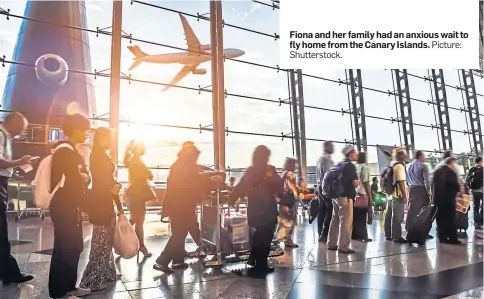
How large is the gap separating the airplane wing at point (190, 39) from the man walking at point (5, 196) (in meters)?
4.88

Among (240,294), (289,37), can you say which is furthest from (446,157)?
(240,294)

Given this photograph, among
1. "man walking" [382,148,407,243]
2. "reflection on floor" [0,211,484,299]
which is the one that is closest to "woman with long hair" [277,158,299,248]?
"reflection on floor" [0,211,484,299]

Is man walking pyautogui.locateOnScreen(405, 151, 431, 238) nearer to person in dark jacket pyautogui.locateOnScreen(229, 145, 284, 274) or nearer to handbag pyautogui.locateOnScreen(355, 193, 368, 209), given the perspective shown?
handbag pyautogui.locateOnScreen(355, 193, 368, 209)

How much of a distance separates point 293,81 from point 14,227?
591cm

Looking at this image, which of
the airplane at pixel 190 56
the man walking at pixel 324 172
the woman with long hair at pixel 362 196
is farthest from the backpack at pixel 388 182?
the airplane at pixel 190 56

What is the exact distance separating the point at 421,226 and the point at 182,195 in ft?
8.73

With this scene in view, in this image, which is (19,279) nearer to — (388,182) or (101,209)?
(101,209)

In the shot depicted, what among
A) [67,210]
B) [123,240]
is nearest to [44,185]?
[67,210]

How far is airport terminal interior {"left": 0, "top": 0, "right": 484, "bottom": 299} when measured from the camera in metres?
2.45

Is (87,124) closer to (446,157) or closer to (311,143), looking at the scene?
(446,157)

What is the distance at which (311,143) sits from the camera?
798cm

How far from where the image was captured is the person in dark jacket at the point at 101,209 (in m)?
2.10

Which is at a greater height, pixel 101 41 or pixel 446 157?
pixel 101 41

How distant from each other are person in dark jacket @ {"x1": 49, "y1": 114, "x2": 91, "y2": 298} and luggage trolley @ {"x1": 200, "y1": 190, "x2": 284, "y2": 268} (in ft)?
3.58
